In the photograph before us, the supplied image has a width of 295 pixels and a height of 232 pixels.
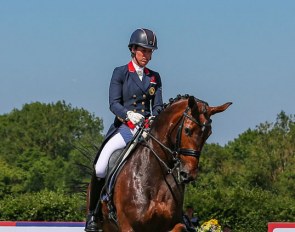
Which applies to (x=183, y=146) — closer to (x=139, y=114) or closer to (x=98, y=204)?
(x=139, y=114)

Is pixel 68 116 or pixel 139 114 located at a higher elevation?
pixel 68 116

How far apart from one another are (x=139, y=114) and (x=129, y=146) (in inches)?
17.9

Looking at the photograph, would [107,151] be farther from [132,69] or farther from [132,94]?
[132,69]

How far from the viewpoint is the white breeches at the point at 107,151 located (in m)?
13.4

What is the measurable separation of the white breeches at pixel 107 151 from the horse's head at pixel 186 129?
89 centimetres

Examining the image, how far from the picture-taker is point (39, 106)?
107438 millimetres

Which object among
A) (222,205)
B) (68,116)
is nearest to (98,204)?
(222,205)

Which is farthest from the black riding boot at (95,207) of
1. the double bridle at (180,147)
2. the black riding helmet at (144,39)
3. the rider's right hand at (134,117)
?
the black riding helmet at (144,39)

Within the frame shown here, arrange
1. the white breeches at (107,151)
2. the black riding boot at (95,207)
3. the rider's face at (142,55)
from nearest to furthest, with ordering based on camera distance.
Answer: the rider's face at (142,55) < the white breeches at (107,151) < the black riding boot at (95,207)

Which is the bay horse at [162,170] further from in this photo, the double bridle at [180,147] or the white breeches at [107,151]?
the white breeches at [107,151]

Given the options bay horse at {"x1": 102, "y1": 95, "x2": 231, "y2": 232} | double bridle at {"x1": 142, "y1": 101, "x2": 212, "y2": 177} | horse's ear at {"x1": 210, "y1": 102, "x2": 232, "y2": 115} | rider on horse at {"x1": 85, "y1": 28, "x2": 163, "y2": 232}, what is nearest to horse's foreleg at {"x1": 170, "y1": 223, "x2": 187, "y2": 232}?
bay horse at {"x1": 102, "y1": 95, "x2": 231, "y2": 232}

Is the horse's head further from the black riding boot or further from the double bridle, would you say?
the black riding boot

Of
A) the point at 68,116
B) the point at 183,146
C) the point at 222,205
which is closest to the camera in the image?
the point at 183,146

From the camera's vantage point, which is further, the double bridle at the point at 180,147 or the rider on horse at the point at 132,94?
the rider on horse at the point at 132,94
